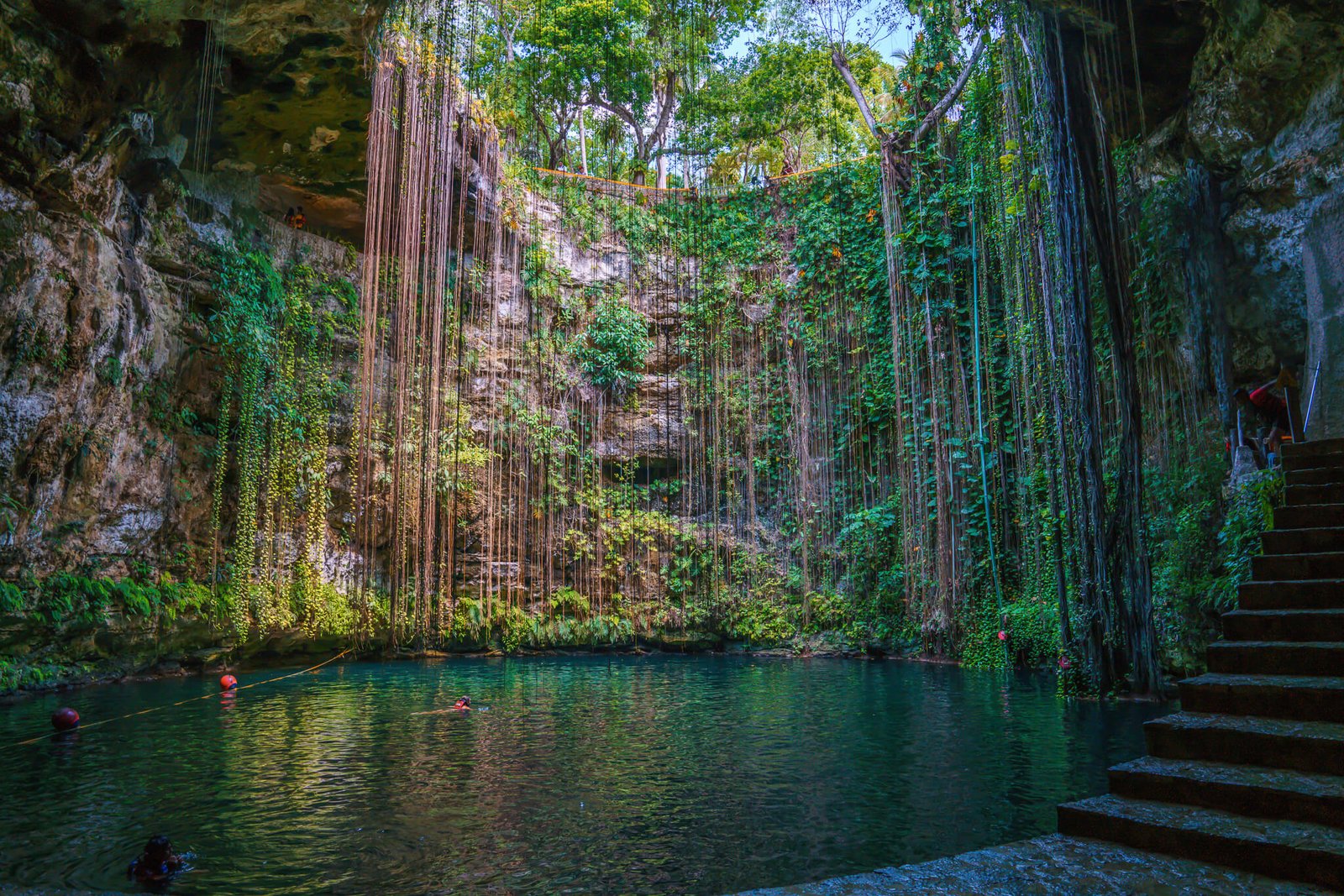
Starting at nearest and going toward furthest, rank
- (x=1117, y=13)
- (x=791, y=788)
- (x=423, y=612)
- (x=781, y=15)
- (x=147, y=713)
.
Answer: (x=791, y=788)
(x=147, y=713)
(x=1117, y=13)
(x=423, y=612)
(x=781, y=15)

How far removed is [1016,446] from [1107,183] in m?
3.94

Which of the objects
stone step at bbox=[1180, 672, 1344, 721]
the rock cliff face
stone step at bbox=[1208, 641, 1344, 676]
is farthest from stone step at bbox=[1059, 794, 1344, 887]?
the rock cliff face

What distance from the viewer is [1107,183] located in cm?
613

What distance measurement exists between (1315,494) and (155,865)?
4992mm

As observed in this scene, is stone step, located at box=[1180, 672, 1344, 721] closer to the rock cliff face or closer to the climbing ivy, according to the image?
the rock cliff face

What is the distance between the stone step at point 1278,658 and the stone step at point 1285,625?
0.11 ft

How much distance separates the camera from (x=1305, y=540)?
11.3 feet

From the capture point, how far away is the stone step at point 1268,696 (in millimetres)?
2486

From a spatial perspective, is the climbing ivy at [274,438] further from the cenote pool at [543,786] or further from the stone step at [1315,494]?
the stone step at [1315,494]

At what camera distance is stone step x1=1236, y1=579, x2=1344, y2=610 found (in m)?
3.04

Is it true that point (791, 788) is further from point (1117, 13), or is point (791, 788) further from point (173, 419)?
point (173, 419)

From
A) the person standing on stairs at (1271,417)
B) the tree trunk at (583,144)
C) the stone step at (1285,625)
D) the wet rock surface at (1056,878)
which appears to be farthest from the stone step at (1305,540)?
the tree trunk at (583,144)

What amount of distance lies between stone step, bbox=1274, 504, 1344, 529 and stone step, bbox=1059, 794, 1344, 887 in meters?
2.05

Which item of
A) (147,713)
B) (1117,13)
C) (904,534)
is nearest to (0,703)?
(147,713)
